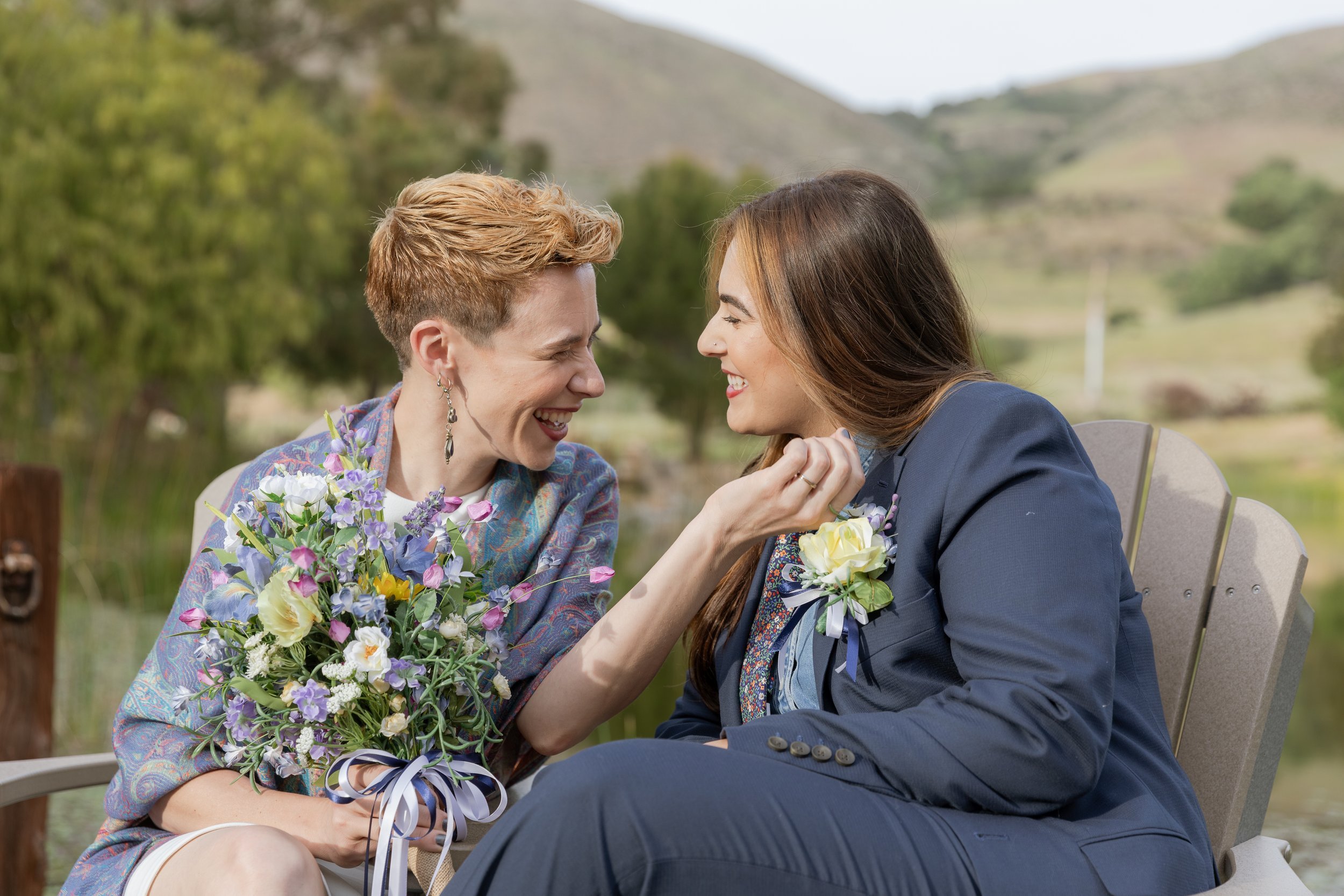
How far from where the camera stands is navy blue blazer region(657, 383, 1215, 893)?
1.57 m

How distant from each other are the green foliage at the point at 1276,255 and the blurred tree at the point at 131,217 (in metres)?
26.0

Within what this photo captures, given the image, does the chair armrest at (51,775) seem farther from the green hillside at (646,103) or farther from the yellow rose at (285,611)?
the green hillside at (646,103)

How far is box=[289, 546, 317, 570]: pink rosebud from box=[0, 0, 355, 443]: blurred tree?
1010 cm

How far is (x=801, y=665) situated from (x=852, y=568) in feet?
0.77

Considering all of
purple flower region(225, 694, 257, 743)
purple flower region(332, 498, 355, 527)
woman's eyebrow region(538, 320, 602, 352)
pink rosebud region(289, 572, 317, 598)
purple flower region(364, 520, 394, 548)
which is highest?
woman's eyebrow region(538, 320, 602, 352)

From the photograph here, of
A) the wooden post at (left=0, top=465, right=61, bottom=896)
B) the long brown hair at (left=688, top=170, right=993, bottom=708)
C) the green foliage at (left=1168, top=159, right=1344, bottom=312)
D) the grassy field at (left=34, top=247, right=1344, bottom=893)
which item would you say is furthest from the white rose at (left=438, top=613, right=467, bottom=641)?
the green foliage at (left=1168, top=159, right=1344, bottom=312)

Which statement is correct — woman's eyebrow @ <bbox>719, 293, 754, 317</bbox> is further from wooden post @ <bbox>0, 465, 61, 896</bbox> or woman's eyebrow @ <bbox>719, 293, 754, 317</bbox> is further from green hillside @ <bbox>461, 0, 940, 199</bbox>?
green hillside @ <bbox>461, 0, 940, 199</bbox>

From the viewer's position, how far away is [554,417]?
7.08 feet

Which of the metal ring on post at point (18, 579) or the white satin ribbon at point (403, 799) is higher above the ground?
the white satin ribbon at point (403, 799)

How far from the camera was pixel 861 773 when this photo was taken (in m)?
1.63

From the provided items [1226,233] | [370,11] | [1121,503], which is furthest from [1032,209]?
[1121,503]

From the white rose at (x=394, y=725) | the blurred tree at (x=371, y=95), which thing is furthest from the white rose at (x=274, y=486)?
the blurred tree at (x=371, y=95)

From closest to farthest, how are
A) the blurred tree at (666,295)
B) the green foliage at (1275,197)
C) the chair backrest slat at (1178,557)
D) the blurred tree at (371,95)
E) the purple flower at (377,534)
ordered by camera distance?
the purple flower at (377,534) → the chair backrest slat at (1178,557) → the blurred tree at (666,295) → the blurred tree at (371,95) → the green foliage at (1275,197)

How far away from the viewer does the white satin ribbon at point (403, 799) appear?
5.55 ft
